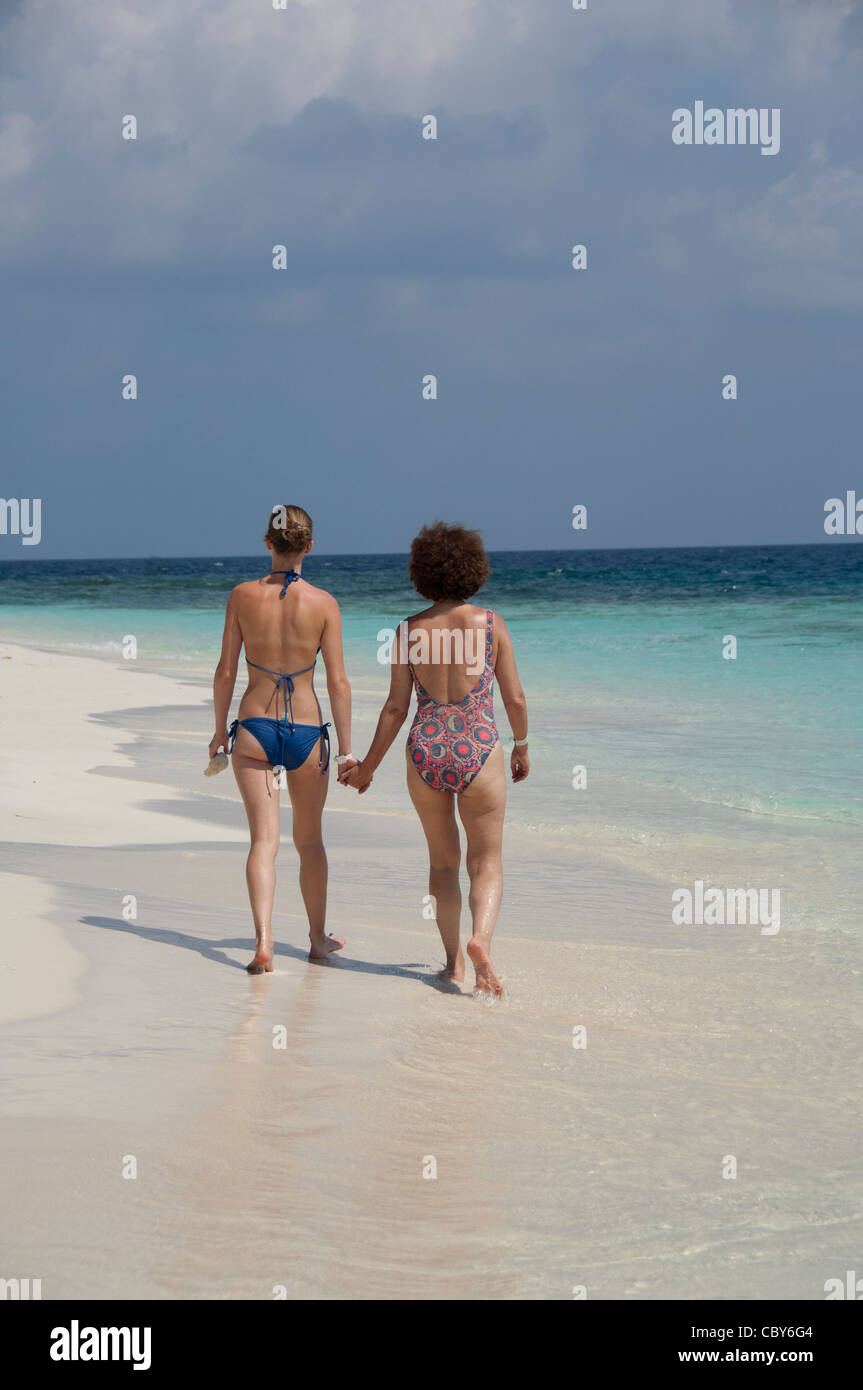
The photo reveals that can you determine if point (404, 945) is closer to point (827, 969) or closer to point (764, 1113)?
point (827, 969)

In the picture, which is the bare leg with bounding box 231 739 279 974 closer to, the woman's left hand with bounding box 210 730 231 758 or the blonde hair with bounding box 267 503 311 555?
the woman's left hand with bounding box 210 730 231 758

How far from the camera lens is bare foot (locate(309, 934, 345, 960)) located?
506 cm

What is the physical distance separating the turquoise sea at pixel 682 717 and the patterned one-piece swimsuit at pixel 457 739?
2.08m

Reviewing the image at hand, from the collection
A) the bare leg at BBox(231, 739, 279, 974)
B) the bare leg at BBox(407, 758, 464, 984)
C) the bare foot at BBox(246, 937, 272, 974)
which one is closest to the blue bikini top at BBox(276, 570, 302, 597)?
the bare leg at BBox(231, 739, 279, 974)

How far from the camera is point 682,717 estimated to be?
553 inches

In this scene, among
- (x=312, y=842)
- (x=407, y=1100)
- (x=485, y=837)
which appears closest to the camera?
(x=407, y=1100)

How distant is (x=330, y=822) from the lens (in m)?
8.34

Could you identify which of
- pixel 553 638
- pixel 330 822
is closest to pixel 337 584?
pixel 553 638

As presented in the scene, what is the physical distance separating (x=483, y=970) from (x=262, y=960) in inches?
32.1

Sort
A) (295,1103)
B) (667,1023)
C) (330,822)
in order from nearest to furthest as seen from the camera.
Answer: (295,1103), (667,1023), (330,822)

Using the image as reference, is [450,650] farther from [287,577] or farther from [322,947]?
[322,947]

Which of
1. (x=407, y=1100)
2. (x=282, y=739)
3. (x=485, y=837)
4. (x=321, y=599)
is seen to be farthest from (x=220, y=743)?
(x=407, y=1100)
